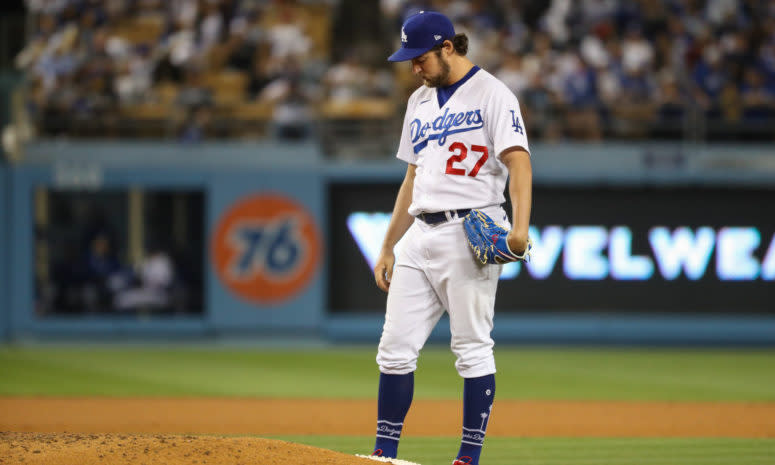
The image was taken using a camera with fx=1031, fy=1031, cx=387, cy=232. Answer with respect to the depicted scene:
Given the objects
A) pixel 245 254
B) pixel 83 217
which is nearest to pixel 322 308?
pixel 245 254

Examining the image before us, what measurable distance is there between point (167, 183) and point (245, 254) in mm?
1608

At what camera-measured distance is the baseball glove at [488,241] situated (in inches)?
171

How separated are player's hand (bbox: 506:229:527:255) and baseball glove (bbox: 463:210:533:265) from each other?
19mm

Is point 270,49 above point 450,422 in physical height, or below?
above

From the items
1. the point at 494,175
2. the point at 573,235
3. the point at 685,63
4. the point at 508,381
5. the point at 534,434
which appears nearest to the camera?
the point at 494,175

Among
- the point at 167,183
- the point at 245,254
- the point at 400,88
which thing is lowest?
the point at 245,254

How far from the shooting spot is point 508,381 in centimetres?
1103

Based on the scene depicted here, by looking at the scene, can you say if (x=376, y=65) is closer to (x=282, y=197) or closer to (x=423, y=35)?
(x=282, y=197)

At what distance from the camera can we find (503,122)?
4492 millimetres

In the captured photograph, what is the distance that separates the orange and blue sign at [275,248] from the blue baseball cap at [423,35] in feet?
35.9

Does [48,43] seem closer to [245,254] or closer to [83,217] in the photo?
[83,217]

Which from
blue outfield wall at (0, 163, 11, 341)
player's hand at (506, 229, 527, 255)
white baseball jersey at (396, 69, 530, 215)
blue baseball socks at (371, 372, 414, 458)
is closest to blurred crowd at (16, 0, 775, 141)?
blue outfield wall at (0, 163, 11, 341)

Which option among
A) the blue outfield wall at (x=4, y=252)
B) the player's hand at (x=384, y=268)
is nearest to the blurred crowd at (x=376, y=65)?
the blue outfield wall at (x=4, y=252)

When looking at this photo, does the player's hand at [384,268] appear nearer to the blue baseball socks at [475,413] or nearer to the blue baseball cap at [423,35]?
the blue baseball socks at [475,413]
